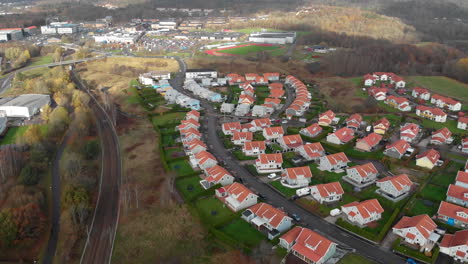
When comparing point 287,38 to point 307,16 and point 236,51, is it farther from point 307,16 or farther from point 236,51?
point 307,16

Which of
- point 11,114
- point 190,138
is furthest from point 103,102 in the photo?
point 190,138

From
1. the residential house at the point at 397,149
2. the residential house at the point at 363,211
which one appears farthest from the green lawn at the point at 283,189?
the residential house at the point at 397,149

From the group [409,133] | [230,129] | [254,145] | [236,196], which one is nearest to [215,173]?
[236,196]

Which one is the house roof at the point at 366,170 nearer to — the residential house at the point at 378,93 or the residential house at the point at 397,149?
the residential house at the point at 397,149

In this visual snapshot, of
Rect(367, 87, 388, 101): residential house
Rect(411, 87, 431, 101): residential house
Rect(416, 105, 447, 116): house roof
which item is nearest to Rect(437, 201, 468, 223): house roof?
Rect(416, 105, 447, 116): house roof

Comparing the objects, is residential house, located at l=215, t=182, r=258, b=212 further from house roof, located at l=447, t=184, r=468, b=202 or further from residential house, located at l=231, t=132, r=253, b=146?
house roof, located at l=447, t=184, r=468, b=202
